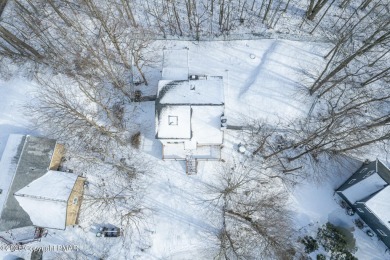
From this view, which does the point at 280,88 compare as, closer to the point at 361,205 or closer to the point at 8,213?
the point at 361,205

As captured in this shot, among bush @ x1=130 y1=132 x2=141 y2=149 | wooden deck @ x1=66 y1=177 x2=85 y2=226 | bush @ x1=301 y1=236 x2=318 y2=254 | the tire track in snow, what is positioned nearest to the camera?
wooden deck @ x1=66 y1=177 x2=85 y2=226

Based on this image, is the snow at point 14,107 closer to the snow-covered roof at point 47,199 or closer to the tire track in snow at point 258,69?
the snow-covered roof at point 47,199

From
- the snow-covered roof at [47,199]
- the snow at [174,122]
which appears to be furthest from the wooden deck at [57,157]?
the snow at [174,122]

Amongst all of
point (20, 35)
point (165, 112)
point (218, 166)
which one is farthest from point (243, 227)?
point (20, 35)

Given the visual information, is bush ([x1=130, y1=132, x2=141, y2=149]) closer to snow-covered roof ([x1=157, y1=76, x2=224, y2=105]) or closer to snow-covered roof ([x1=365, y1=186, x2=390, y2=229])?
snow-covered roof ([x1=157, y1=76, x2=224, y2=105])

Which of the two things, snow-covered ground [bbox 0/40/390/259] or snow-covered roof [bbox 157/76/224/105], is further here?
snow-covered ground [bbox 0/40/390/259]

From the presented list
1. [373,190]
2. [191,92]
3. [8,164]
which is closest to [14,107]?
[8,164]

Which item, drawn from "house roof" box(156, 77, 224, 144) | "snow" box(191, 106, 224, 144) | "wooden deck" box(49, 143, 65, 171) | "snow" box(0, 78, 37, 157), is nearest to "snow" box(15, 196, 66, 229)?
"wooden deck" box(49, 143, 65, 171)
